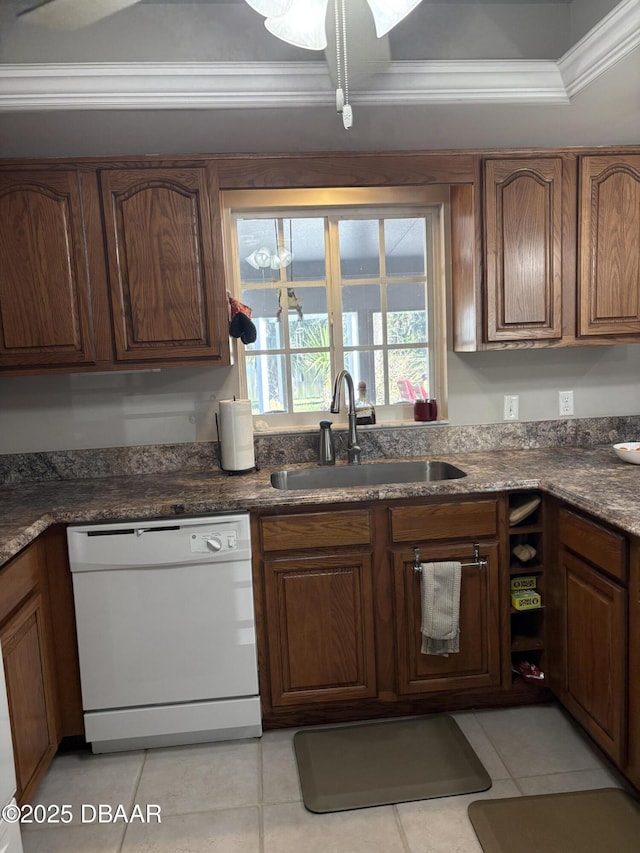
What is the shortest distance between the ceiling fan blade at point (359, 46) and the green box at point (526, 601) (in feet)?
6.01

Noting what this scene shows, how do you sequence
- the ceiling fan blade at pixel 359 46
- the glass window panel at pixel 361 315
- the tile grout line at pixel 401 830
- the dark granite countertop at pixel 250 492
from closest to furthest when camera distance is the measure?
the ceiling fan blade at pixel 359 46 → the tile grout line at pixel 401 830 → the dark granite countertop at pixel 250 492 → the glass window panel at pixel 361 315

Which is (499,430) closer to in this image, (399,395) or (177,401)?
(399,395)

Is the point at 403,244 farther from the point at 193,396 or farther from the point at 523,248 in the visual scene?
the point at 193,396

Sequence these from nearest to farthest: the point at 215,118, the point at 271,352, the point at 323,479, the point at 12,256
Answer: the point at 215,118
the point at 12,256
the point at 323,479
the point at 271,352

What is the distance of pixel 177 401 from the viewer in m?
2.78

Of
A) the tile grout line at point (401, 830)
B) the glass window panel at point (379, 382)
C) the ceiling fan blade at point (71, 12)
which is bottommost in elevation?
the tile grout line at point (401, 830)

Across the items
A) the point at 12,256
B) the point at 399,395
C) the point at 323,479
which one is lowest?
the point at 323,479

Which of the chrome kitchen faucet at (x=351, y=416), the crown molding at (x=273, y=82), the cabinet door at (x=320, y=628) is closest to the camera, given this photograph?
the crown molding at (x=273, y=82)

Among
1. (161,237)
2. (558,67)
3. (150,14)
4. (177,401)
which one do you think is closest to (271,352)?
(177,401)

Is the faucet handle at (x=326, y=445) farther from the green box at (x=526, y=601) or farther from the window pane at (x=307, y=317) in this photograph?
the green box at (x=526, y=601)

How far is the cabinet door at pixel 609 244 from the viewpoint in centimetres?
257

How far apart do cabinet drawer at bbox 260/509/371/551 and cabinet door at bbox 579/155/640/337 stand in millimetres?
1250

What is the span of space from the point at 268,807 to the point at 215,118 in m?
2.17

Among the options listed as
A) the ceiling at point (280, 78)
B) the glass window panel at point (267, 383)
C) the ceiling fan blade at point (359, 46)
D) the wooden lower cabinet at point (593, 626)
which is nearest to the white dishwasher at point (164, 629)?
the glass window panel at point (267, 383)
